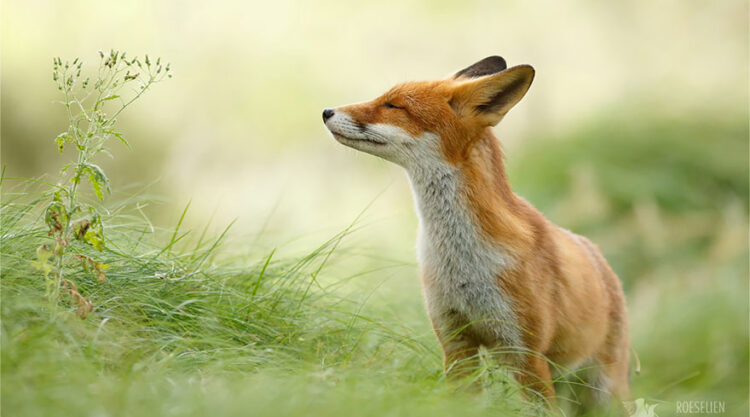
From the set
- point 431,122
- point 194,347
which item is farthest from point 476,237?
point 194,347

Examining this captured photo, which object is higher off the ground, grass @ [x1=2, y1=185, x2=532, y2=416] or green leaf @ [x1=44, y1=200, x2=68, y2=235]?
green leaf @ [x1=44, y1=200, x2=68, y2=235]

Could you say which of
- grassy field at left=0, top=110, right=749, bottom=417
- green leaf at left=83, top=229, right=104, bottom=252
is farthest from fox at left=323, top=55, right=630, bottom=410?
green leaf at left=83, top=229, right=104, bottom=252

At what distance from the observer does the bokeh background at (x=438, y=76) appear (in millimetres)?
8820

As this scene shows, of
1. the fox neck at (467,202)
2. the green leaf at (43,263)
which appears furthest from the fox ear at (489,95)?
the green leaf at (43,263)

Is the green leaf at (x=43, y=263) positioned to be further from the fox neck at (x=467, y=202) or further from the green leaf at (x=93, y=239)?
the fox neck at (x=467, y=202)

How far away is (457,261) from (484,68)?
1455 millimetres

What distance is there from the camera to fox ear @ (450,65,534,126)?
465cm

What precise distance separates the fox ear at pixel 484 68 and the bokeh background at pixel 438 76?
1774 mm

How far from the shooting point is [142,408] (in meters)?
3.11

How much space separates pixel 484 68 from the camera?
5.39 m

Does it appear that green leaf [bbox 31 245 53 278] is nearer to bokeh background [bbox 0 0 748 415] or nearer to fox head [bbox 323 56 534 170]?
fox head [bbox 323 56 534 170]

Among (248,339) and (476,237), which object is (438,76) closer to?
(476,237)

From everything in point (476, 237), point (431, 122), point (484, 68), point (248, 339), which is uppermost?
point (484, 68)

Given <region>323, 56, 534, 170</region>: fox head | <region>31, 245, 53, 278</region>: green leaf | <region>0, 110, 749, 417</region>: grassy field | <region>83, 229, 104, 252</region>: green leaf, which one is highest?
<region>323, 56, 534, 170</region>: fox head
